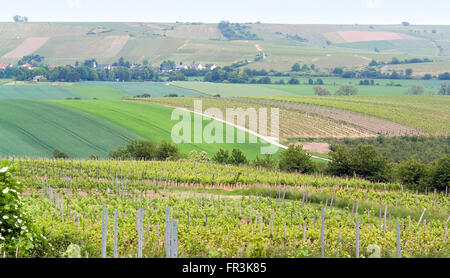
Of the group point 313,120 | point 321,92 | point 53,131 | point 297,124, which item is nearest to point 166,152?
point 53,131

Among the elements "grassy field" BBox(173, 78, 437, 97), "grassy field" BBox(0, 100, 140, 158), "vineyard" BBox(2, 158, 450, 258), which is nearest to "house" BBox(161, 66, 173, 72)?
"grassy field" BBox(173, 78, 437, 97)

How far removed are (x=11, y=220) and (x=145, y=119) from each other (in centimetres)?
6123

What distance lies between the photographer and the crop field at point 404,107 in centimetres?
8249

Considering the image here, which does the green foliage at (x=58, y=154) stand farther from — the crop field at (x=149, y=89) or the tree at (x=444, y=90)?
the tree at (x=444, y=90)

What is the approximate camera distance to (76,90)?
10856 cm

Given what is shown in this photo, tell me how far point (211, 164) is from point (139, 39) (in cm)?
15407

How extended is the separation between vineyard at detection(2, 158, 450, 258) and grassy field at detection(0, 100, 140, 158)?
12149 mm

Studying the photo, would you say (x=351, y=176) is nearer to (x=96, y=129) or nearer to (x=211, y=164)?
(x=211, y=164)

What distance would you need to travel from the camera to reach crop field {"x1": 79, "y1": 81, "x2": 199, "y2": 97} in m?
112

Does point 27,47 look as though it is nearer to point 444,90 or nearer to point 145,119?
point 145,119

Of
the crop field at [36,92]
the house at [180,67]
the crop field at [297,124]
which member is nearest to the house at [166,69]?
the house at [180,67]

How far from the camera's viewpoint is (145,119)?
7462 centimetres

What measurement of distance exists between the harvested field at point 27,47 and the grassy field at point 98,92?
6251cm

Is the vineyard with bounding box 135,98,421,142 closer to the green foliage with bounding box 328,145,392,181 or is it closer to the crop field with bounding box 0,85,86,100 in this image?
the crop field with bounding box 0,85,86,100
